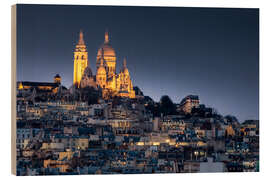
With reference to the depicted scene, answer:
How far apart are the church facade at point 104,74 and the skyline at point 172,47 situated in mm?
106

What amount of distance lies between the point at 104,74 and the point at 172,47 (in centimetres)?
134

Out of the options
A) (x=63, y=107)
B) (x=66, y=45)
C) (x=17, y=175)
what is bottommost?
(x=17, y=175)

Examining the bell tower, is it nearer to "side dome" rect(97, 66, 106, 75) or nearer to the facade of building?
"side dome" rect(97, 66, 106, 75)

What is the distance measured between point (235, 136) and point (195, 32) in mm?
2051

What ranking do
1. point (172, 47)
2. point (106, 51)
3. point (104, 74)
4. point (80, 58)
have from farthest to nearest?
point (172, 47)
point (104, 74)
point (106, 51)
point (80, 58)

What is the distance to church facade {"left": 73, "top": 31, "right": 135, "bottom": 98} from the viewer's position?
17.1 meters

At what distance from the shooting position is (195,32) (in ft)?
57.9

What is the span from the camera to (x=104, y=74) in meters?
17.4

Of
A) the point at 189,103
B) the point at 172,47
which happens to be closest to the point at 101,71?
the point at 172,47

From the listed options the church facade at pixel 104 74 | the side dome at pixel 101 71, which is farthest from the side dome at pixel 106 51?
the side dome at pixel 101 71

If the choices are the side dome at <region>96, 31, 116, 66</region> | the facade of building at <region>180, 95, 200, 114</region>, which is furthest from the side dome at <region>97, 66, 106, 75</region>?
the facade of building at <region>180, 95, 200, 114</region>

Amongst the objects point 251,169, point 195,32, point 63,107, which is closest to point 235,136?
point 251,169

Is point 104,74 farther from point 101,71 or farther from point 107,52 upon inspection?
point 107,52

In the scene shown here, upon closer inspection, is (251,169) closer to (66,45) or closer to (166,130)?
(166,130)
